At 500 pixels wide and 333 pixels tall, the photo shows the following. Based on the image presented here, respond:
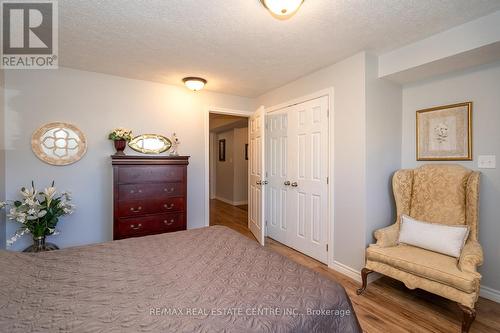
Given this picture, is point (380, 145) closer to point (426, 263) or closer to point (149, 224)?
point (426, 263)

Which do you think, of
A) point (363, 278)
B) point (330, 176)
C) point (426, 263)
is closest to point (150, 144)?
point (330, 176)

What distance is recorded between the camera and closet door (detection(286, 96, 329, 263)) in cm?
289

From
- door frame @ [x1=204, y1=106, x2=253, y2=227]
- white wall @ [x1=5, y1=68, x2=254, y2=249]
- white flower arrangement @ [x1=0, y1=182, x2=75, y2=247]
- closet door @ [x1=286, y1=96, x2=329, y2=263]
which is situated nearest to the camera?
white flower arrangement @ [x1=0, y1=182, x2=75, y2=247]

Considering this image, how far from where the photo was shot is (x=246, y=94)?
3.98m

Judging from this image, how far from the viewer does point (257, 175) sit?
11.9 feet

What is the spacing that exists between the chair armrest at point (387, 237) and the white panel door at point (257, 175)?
147 cm

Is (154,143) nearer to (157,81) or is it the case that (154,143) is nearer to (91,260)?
(157,81)

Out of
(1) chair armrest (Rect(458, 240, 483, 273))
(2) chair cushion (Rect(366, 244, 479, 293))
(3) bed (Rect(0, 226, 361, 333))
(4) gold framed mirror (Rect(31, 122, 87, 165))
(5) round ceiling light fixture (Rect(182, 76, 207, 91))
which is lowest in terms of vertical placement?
(2) chair cushion (Rect(366, 244, 479, 293))

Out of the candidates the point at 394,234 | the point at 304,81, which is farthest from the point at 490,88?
the point at 304,81

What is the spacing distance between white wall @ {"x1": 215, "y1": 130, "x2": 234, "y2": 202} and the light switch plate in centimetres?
541

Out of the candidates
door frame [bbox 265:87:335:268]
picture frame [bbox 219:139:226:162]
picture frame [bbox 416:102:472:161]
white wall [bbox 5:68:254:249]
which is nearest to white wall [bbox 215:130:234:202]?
picture frame [bbox 219:139:226:162]

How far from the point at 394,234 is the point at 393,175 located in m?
0.64

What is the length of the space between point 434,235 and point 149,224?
2897 mm

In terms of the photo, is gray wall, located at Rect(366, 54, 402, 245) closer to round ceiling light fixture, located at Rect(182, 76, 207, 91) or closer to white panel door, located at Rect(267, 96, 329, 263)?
white panel door, located at Rect(267, 96, 329, 263)
